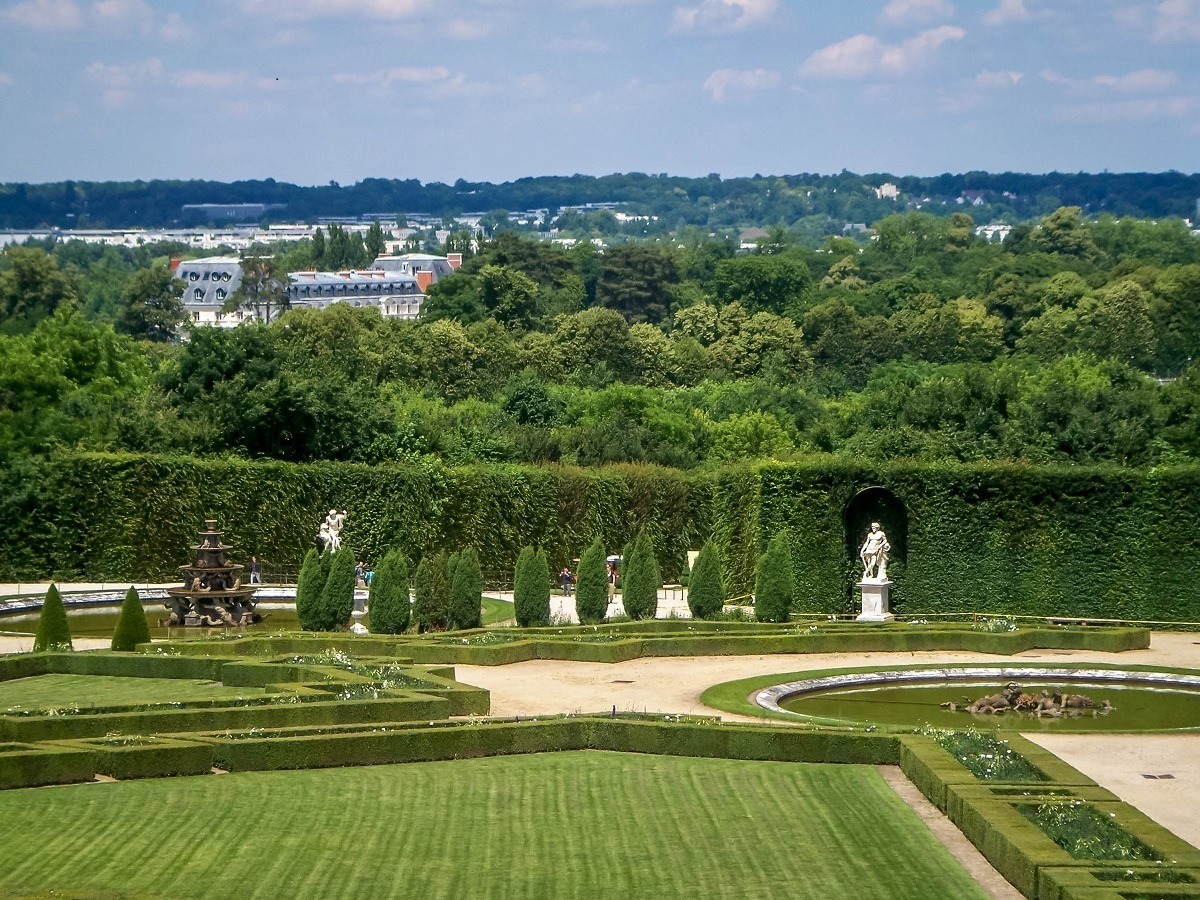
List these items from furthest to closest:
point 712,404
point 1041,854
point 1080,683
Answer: point 712,404 < point 1080,683 < point 1041,854

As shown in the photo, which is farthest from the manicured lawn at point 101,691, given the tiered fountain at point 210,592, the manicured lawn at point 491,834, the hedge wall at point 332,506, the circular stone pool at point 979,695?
the hedge wall at point 332,506

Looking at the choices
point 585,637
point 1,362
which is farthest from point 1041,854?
point 1,362

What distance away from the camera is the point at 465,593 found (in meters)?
46.0

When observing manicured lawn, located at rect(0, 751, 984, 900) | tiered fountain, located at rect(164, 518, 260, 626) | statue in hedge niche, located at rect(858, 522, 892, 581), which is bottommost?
tiered fountain, located at rect(164, 518, 260, 626)

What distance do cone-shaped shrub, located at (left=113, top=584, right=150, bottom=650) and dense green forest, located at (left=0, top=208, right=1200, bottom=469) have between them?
2030cm

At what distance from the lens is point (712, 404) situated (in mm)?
92938

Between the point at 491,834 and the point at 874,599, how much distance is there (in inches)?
962

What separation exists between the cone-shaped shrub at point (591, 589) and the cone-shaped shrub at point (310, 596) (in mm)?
6428

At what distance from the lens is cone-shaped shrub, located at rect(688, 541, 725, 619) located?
4588 cm

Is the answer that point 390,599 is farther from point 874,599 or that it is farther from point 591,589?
point 874,599

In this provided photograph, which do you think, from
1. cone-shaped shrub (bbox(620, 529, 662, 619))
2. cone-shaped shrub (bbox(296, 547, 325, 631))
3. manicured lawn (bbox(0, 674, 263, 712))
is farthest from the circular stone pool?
cone-shaped shrub (bbox(296, 547, 325, 631))

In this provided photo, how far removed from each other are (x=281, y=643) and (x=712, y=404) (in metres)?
53.2

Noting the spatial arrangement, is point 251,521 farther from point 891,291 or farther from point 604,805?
point 891,291

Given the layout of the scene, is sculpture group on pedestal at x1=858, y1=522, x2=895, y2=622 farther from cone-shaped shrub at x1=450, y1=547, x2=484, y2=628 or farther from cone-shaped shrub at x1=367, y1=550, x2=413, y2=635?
cone-shaped shrub at x1=367, y1=550, x2=413, y2=635
